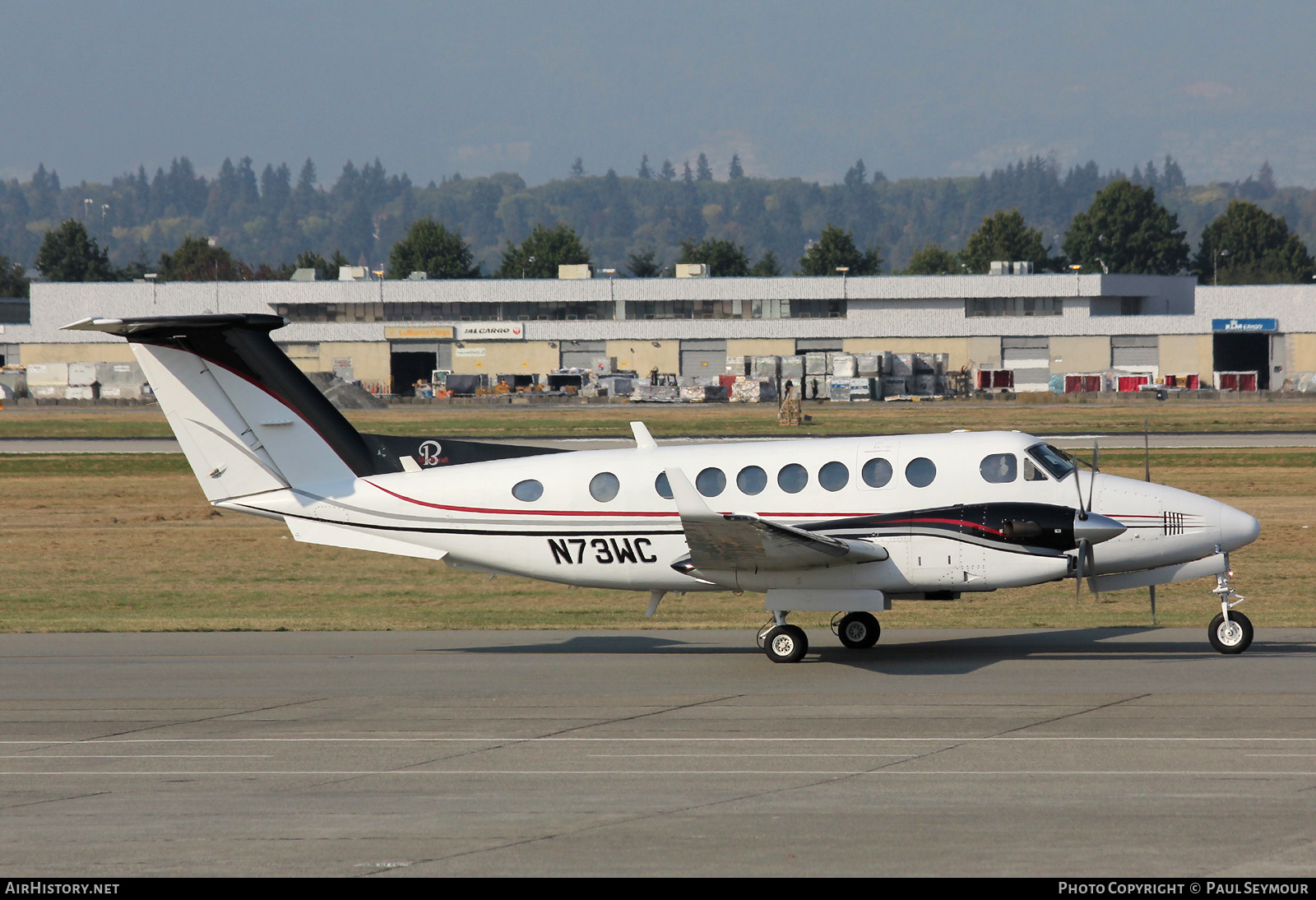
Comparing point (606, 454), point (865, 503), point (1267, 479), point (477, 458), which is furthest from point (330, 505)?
point (1267, 479)

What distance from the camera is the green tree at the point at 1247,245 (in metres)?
186

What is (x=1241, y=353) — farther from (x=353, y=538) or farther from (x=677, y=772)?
(x=677, y=772)

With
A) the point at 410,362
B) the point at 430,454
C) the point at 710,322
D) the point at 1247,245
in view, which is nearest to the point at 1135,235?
the point at 1247,245

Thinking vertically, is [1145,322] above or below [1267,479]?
above

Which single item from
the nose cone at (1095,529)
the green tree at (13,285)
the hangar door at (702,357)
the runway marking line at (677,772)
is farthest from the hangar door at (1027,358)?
the green tree at (13,285)

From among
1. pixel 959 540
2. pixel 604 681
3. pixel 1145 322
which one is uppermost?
pixel 1145 322

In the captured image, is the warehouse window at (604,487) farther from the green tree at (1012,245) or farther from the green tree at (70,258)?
the green tree at (1012,245)

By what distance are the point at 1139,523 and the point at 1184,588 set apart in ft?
29.1

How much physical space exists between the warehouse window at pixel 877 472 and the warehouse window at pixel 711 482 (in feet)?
5.98

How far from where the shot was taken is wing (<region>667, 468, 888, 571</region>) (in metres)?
15.3

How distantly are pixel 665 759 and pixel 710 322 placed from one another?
10768 cm

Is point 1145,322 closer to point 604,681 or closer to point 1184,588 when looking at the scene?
point 1184,588
